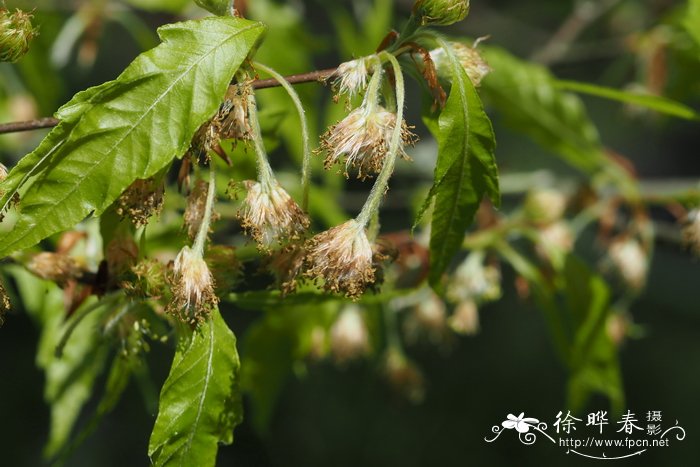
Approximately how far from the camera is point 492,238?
6.32 feet

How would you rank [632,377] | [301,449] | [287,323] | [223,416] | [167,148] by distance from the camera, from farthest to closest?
[632,377]
[301,449]
[287,323]
[223,416]
[167,148]

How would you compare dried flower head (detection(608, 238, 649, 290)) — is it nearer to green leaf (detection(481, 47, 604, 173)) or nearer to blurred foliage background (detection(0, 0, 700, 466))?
green leaf (detection(481, 47, 604, 173))

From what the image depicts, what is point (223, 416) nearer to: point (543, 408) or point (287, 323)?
point (287, 323)

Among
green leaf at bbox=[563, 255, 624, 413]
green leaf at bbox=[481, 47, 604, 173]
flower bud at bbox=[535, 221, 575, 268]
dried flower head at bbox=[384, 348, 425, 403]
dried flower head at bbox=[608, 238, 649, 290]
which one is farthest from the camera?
dried flower head at bbox=[384, 348, 425, 403]

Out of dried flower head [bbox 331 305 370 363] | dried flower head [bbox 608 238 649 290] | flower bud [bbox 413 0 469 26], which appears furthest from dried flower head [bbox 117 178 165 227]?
dried flower head [bbox 608 238 649 290]

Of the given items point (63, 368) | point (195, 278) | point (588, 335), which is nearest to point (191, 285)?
point (195, 278)

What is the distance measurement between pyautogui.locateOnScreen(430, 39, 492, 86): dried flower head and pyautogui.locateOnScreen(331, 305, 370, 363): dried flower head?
3.50 ft

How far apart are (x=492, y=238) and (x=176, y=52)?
1.10 metres

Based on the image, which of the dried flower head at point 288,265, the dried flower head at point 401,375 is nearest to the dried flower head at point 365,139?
the dried flower head at point 288,265

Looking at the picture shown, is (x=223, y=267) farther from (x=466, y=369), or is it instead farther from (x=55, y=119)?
(x=466, y=369)

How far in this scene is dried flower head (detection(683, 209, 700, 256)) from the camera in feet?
5.24

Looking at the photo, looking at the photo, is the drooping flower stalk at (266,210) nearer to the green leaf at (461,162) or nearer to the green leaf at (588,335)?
the green leaf at (461,162)

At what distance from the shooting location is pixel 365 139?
3.33 ft

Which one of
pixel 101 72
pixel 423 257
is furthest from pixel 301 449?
pixel 423 257
